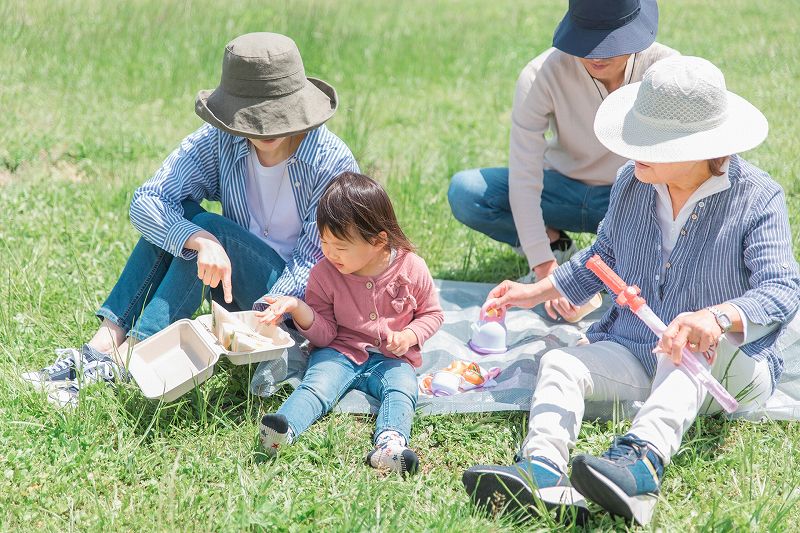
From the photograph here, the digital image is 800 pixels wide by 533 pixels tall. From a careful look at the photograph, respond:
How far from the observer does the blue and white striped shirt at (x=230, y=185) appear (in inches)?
115

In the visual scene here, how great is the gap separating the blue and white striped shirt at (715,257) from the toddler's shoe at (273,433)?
1.05 meters

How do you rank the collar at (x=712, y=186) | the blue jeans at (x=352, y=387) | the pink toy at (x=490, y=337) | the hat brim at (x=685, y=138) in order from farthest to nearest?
1. the pink toy at (x=490, y=337)
2. the blue jeans at (x=352, y=387)
3. the collar at (x=712, y=186)
4. the hat brim at (x=685, y=138)

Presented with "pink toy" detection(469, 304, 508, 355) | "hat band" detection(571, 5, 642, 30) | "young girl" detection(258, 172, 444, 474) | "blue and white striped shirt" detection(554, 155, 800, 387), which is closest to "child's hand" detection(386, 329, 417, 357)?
"young girl" detection(258, 172, 444, 474)

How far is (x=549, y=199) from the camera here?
3752mm

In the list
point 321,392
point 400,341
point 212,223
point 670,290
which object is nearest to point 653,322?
point 670,290

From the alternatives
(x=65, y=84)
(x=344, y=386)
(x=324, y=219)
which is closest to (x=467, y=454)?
(x=344, y=386)

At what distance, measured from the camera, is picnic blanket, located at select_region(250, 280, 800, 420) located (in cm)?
275

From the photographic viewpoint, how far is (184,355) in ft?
9.18

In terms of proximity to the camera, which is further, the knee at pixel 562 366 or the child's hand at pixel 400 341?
the child's hand at pixel 400 341

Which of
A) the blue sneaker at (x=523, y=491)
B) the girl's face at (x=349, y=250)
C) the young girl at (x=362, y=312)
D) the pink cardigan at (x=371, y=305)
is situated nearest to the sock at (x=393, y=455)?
the young girl at (x=362, y=312)

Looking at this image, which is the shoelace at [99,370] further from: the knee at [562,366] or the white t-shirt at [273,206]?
the knee at [562,366]

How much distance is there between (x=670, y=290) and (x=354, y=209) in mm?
934

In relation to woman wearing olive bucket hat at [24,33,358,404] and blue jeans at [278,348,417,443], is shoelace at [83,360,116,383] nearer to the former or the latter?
woman wearing olive bucket hat at [24,33,358,404]

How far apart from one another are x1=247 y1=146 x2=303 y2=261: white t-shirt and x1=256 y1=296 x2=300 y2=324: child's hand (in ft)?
1.04
